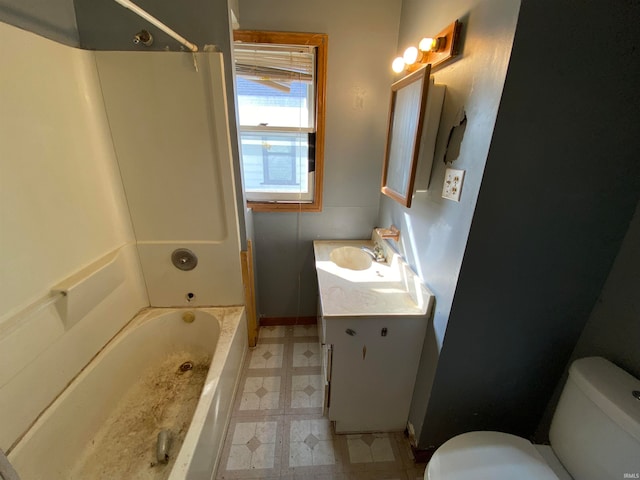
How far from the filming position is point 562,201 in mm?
915

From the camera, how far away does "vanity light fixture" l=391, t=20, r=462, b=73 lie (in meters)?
0.99

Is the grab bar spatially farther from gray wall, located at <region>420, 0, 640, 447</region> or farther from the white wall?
gray wall, located at <region>420, 0, 640, 447</region>

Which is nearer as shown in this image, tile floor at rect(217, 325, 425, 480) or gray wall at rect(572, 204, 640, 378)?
gray wall at rect(572, 204, 640, 378)

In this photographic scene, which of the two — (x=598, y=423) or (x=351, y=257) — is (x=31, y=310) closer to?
(x=351, y=257)

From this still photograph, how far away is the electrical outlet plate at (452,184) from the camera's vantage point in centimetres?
99

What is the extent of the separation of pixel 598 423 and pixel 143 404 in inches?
77.1

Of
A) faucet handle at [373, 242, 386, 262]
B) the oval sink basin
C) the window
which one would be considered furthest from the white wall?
faucet handle at [373, 242, 386, 262]

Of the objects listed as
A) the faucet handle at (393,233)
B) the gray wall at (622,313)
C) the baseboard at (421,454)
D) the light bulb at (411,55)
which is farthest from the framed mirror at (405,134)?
the baseboard at (421,454)

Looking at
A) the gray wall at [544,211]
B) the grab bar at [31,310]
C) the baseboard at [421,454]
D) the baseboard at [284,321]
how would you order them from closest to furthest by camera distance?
the gray wall at [544,211] < the grab bar at [31,310] < the baseboard at [421,454] < the baseboard at [284,321]

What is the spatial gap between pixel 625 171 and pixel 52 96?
7.14 feet

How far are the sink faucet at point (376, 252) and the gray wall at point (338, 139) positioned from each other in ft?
0.68

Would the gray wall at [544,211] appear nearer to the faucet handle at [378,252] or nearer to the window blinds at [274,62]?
the faucet handle at [378,252]

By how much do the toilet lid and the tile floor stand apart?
473 mm

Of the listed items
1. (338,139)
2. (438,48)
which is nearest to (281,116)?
(338,139)
